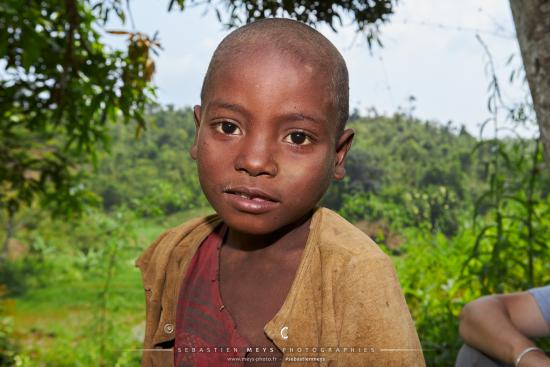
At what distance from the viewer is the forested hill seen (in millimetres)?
4906

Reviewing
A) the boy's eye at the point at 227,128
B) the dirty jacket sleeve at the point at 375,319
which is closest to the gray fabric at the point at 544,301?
the dirty jacket sleeve at the point at 375,319

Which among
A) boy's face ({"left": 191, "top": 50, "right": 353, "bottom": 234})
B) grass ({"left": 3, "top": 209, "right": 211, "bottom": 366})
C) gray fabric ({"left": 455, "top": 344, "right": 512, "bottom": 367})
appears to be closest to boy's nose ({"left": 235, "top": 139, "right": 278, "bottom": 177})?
boy's face ({"left": 191, "top": 50, "right": 353, "bottom": 234})

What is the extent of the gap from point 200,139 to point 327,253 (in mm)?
400

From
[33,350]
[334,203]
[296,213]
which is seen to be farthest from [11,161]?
[296,213]

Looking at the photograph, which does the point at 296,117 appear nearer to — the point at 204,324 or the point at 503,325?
the point at 204,324

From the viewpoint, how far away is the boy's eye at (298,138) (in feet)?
3.42

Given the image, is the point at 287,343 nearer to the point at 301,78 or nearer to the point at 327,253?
the point at 327,253

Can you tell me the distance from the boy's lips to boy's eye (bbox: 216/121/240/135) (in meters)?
0.12

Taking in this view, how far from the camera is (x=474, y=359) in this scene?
220cm

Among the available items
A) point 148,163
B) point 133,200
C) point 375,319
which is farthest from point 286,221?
point 148,163

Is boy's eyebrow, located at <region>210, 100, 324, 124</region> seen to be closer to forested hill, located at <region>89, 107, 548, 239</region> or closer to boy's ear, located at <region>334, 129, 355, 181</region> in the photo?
boy's ear, located at <region>334, 129, 355, 181</region>

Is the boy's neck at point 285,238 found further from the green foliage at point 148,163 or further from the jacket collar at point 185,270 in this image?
the green foliage at point 148,163

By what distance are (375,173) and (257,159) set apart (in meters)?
5.17

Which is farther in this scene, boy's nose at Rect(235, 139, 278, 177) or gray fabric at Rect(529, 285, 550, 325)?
gray fabric at Rect(529, 285, 550, 325)
